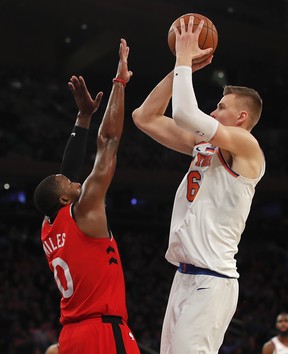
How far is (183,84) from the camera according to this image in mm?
3648

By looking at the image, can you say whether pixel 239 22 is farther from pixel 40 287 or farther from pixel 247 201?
pixel 247 201

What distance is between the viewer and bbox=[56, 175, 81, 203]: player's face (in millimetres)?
3943

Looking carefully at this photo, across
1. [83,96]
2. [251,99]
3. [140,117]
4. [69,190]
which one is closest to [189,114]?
[251,99]

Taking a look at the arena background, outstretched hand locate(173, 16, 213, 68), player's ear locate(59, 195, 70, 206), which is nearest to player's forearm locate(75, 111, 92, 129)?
player's ear locate(59, 195, 70, 206)

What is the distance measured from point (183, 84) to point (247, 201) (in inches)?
34.0

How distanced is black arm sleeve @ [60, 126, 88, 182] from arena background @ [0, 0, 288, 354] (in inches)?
328

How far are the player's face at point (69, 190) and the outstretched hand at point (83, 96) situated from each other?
86 centimetres

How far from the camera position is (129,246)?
727 inches

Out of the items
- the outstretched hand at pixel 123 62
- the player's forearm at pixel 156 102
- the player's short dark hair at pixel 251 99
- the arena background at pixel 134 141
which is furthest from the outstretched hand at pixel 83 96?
the arena background at pixel 134 141

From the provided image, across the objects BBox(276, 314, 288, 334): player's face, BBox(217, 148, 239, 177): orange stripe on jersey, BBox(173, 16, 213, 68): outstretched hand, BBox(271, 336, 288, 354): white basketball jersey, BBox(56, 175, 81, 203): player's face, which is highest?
BBox(173, 16, 213, 68): outstretched hand

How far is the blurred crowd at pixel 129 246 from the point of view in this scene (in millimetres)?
13492

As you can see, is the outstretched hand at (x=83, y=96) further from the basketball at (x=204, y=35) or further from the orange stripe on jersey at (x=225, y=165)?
the orange stripe on jersey at (x=225, y=165)

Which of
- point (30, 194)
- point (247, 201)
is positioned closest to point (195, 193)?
point (247, 201)

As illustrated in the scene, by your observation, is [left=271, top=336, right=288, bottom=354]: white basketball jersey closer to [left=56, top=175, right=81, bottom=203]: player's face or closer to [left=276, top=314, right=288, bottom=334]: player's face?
[left=276, top=314, right=288, bottom=334]: player's face
